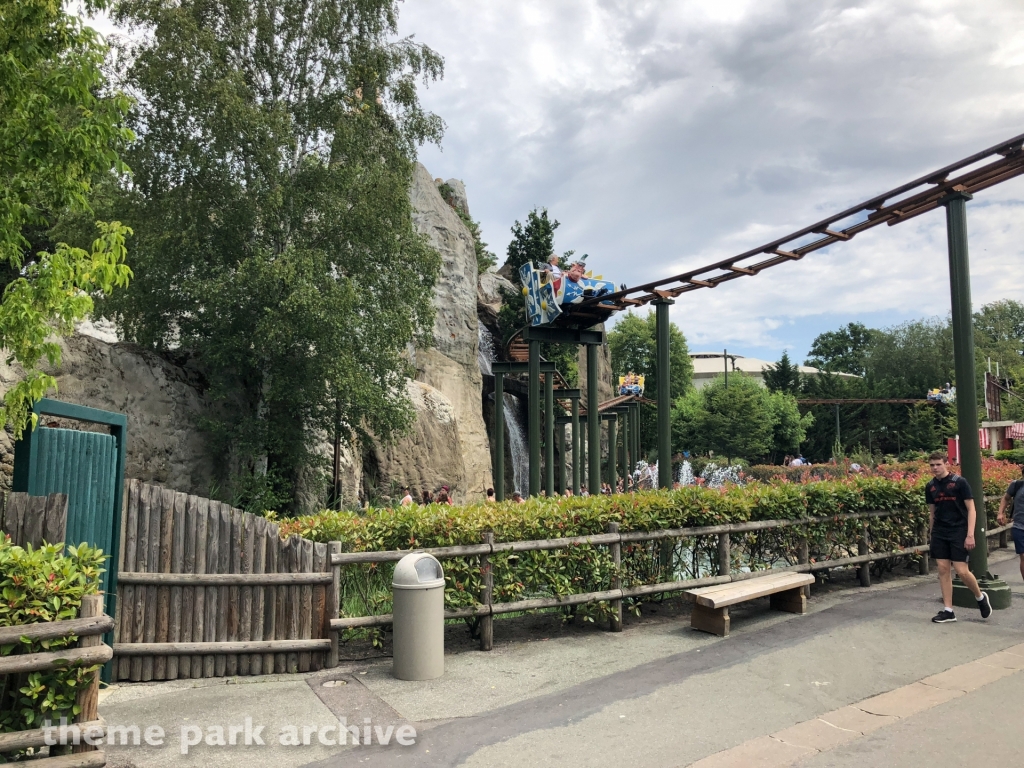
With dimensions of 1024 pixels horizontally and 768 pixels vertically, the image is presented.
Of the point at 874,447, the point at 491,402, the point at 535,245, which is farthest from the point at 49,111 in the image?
the point at 874,447

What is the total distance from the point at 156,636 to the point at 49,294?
9.28ft

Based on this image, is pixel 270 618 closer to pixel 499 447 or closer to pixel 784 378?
pixel 499 447

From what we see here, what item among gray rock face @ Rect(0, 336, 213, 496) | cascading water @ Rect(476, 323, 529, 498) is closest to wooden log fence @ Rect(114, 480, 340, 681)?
gray rock face @ Rect(0, 336, 213, 496)

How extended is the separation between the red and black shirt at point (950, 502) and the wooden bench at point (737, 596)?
4.75ft

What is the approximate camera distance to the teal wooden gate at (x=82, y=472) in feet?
15.5

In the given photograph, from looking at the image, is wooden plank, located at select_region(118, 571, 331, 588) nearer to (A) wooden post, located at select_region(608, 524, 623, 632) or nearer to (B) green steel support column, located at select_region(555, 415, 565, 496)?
(A) wooden post, located at select_region(608, 524, 623, 632)

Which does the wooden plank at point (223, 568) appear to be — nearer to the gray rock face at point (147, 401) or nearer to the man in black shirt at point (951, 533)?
the man in black shirt at point (951, 533)

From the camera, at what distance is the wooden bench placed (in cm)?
677

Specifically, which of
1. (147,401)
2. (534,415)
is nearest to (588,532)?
(534,415)

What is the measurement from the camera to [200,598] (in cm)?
564

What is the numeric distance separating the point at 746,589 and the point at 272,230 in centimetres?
1101

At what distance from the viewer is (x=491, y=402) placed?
30.1m

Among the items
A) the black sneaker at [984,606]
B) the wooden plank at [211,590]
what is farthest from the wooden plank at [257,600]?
the black sneaker at [984,606]

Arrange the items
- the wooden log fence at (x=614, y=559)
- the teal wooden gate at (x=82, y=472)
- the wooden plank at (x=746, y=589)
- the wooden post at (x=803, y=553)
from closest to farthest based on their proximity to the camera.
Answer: the teal wooden gate at (x=82, y=472)
the wooden log fence at (x=614, y=559)
the wooden plank at (x=746, y=589)
the wooden post at (x=803, y=553)
